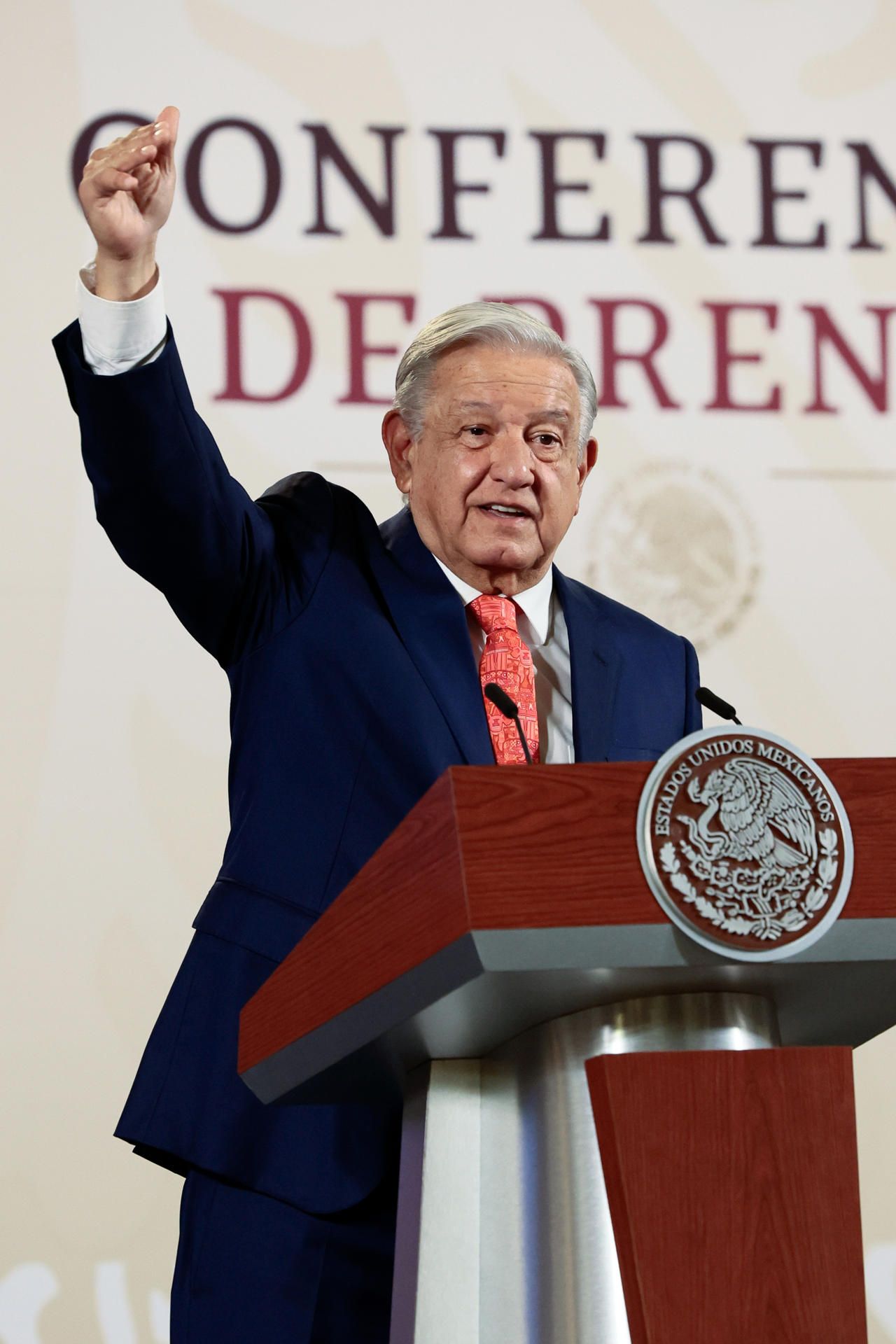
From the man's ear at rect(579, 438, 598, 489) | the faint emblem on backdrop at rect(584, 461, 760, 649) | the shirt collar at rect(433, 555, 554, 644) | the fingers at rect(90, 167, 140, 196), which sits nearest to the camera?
the fingers at rect(90, 167, 140, 196)

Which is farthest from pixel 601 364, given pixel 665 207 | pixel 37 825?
pixel 37 825

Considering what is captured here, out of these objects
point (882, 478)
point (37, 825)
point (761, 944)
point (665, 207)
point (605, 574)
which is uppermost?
point (665, 207)

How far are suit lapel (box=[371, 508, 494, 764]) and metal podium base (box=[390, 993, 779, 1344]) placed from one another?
368mm

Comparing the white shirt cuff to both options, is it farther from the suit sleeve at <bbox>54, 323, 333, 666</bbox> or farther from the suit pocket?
the suit pocket

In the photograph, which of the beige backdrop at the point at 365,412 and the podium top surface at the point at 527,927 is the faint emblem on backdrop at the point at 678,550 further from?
the podium top surface at the point at 527,927

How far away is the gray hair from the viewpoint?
1756 millimetres

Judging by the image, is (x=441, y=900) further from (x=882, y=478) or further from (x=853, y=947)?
(x=882, y=478)

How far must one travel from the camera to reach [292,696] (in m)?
1.50

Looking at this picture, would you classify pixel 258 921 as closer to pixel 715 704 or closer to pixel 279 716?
pixel 279 716

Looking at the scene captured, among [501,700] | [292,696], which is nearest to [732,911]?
[501,700]

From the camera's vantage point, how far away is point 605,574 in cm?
286

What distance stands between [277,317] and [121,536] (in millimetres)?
1492

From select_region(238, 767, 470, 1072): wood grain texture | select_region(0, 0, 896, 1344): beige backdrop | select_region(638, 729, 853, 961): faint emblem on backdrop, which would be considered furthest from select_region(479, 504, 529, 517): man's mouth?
select_region(0, 0, 896, 1344): beige backdrop

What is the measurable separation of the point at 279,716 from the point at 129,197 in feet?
1.50
